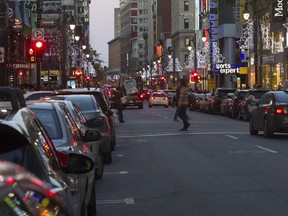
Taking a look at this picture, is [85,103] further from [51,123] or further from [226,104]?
[226,104]

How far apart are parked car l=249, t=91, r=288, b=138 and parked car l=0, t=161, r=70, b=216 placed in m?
17.5

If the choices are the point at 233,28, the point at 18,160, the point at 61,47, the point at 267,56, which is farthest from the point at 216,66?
the point at 18,160

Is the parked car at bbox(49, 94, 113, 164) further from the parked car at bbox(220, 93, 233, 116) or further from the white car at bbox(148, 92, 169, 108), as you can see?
the white car at bbox(148, 92, 169, 108)

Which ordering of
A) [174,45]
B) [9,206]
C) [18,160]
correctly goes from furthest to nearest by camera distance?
[174,45] < [18,160] < [9,206]

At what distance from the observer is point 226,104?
3903cm

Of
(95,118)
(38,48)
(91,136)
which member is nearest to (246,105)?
(38,48)

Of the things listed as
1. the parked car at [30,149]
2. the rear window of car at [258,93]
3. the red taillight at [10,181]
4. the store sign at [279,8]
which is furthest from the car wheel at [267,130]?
the store sign at [279,8]

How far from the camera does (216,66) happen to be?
3135 inches

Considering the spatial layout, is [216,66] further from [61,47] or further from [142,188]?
[142,188]

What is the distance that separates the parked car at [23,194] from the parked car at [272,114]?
1750cm

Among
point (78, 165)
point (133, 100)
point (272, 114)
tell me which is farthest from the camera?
point (133, 100)

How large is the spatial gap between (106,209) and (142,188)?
1.88 metres

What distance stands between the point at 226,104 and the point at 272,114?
18.1 m

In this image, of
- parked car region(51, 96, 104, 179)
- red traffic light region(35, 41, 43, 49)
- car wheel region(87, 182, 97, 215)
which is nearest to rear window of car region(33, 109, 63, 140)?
parked car region(51, 96, 104, 179)
